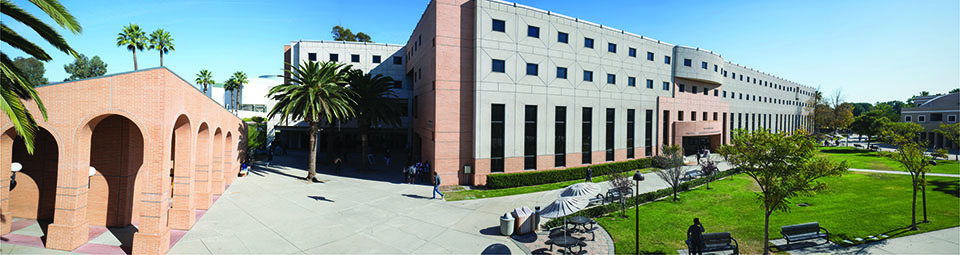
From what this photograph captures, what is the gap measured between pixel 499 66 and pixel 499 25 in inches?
114

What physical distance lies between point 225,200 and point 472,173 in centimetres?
1450

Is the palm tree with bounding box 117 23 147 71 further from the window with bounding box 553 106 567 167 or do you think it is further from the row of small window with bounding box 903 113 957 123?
the row of small window with bounding box 903 113 957 123

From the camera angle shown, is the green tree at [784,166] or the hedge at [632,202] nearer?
the green tree at [784,166]

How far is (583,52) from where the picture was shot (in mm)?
28062

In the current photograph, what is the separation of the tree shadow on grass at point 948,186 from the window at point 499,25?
2827cm

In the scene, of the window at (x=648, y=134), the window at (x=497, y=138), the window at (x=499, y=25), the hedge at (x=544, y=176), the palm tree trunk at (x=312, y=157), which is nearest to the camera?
the hedge at (x=544, y=176)

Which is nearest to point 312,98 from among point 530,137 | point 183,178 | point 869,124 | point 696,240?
point 183,178

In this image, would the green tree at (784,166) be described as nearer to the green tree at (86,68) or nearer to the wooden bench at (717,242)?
the wooden bench at (717,242)

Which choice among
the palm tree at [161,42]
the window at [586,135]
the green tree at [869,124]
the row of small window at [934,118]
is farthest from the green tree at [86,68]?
the row of small window at [934,118]

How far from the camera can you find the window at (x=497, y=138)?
78.6 feet

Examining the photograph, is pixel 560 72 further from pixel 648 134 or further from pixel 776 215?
pixel 776 215

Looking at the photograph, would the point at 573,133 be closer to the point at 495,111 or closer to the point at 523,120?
the point at 523,120

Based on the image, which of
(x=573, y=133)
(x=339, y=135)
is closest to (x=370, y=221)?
(x=573, y=133)

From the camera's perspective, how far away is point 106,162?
1392 centimetres
